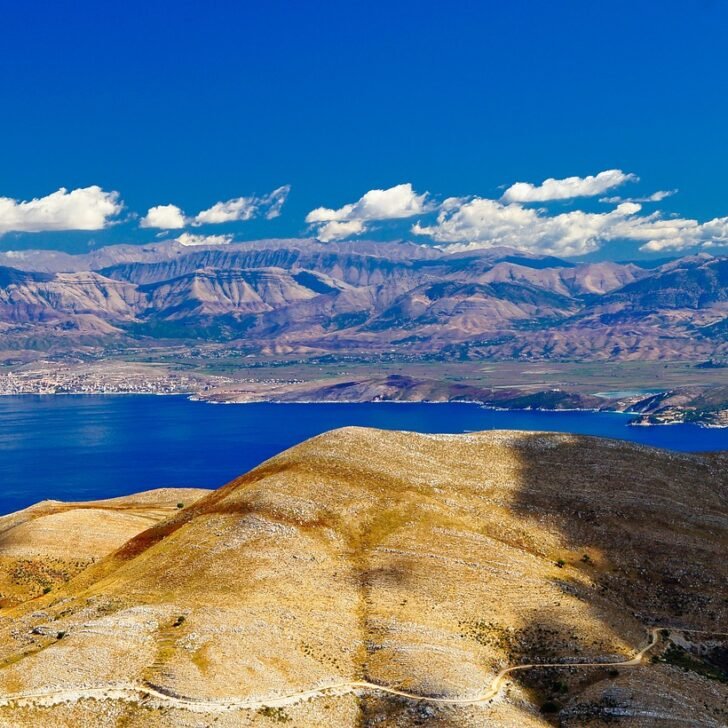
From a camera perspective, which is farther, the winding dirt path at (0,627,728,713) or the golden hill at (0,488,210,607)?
the golden hill at (0,488,210,607)

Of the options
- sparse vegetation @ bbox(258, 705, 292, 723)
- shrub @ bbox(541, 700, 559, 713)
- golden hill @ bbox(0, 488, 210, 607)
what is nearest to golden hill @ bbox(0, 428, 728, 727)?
sparse vegetation @ bbox(258, 705, 292, 723)

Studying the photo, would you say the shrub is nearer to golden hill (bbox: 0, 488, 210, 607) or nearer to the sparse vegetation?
the sparse vegetation

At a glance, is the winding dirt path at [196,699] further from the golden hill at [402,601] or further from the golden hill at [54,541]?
the golden hill at [54,541]

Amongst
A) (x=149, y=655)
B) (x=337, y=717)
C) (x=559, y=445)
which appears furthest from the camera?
(x=559, y=445)

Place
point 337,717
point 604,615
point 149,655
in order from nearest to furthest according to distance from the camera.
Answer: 1. point 337,717
2. point 149,655
3. point 604,615

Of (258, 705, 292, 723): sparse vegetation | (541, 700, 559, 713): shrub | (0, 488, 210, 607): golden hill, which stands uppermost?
(258, 705, 292, 723): sparse vegetation

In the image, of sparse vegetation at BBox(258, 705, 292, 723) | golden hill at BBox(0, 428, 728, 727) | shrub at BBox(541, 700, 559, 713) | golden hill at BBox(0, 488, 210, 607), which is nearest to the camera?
sparse vegetation at BBox(258, 705, 292, 723)

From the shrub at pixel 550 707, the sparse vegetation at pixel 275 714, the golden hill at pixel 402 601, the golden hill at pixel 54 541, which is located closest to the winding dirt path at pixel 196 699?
the golden hill at pixel 402 601

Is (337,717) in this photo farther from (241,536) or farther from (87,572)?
(87,572)

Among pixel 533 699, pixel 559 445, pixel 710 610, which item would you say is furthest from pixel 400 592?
pixel 559 445
